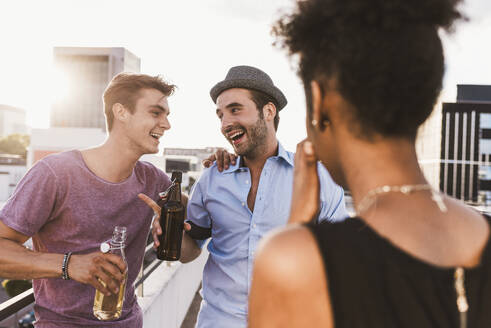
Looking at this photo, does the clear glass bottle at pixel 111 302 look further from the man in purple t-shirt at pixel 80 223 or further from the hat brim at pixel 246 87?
the hat brim at pixel 246 87

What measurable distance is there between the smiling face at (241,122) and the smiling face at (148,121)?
21.1 inches

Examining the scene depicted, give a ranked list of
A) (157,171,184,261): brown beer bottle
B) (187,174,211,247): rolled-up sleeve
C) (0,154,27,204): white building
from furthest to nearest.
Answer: (0,154,27,204): white building
(187,174,211,247): rolled-up sleeve
(157,171,184,261): brown beer bottle

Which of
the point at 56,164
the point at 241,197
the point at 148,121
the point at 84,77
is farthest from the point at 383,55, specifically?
the point at 84,77

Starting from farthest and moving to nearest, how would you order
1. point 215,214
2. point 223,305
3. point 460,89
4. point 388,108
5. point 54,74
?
point 54,74
point 460,89
point 215,214
point 223,305
point 388,108

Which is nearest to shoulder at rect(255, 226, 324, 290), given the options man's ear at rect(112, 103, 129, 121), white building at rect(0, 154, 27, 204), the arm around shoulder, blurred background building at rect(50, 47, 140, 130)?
the arm around shoulder

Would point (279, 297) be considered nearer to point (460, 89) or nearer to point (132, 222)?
point (132, 222)

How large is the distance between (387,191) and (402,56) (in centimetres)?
33

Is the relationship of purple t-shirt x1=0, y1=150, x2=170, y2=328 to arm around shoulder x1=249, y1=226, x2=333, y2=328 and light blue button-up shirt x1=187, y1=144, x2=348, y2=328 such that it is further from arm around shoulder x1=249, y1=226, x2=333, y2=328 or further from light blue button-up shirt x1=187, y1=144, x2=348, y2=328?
arm around shoulder x1=249, y1=226, x2=333, y2=328

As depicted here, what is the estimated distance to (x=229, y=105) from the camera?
270 cm

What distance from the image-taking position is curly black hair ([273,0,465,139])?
827mm

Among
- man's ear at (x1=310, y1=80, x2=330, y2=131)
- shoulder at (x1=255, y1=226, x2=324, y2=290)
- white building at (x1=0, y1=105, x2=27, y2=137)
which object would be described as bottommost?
shoulder at (x1=255, y1=226, x2=324, y2=290)

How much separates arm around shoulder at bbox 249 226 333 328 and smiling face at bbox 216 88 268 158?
6.17 feet

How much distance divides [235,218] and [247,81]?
1.03 m

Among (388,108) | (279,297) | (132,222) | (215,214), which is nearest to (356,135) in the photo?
(388,108)
